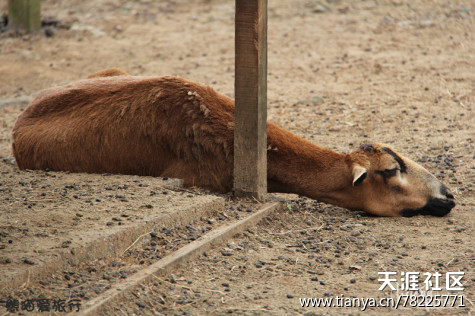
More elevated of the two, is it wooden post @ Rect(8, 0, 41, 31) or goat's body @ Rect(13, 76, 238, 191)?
wooden post @ Rect(8, 0, 41, 31)

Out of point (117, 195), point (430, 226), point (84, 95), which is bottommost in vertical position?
point (430, 226)

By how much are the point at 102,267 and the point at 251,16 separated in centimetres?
230

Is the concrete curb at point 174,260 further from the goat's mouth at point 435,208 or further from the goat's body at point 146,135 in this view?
the goat's mouth at point 435,208

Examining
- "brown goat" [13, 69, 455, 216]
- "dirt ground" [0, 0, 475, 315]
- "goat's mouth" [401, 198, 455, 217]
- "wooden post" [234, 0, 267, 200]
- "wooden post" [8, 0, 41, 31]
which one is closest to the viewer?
"dirt ground" [0, 0, 475, 315]

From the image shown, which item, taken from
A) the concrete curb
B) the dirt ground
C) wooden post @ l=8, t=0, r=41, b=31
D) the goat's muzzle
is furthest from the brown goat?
wooden post @ l=8, t=0, r=41, b=31

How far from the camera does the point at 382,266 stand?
4242 millimetres

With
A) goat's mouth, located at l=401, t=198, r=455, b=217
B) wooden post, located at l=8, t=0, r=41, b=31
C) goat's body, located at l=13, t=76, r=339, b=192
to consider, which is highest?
wooden post, located at l=8, t=0, r=41, b=31

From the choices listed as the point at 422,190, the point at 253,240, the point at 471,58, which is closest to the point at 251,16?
the point at 253,240

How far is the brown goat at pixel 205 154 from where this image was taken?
5.34 meters

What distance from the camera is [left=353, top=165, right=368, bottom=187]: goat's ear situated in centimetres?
510

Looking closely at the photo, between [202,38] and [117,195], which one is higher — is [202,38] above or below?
above

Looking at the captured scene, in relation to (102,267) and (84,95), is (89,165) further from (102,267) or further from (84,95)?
(102,267)

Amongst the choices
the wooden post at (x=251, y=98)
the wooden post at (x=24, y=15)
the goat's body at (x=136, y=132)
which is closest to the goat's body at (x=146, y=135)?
the goat's body at (x=136, y=132)

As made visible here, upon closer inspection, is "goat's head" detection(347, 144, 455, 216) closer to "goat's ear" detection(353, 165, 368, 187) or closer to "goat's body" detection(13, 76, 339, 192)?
"goat's ear" detection(353, 165, 368, 187)
